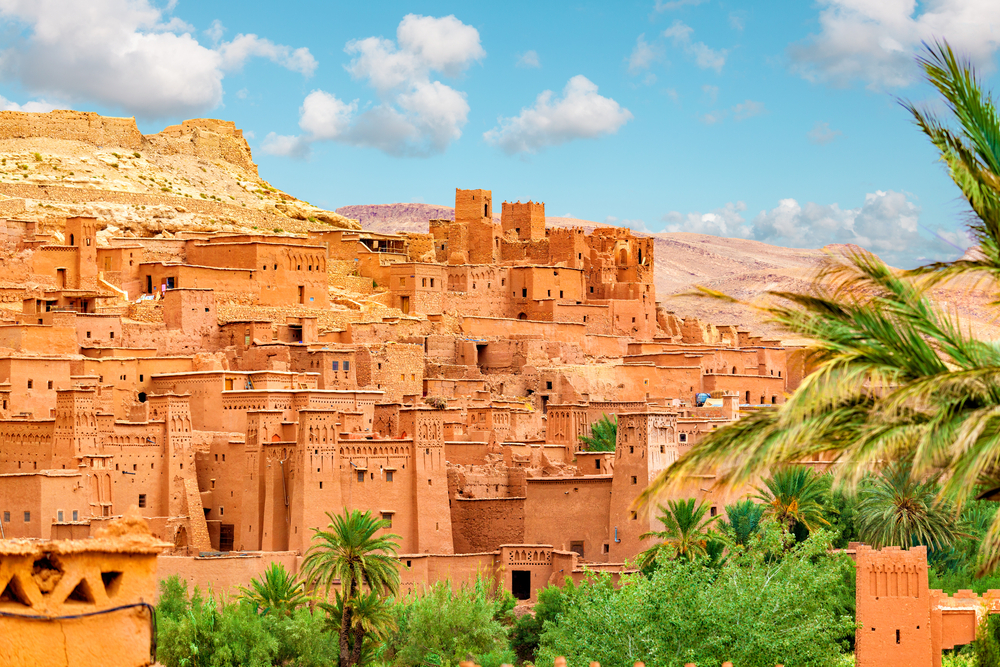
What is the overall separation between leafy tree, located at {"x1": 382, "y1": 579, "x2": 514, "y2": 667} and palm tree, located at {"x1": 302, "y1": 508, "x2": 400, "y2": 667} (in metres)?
0.79

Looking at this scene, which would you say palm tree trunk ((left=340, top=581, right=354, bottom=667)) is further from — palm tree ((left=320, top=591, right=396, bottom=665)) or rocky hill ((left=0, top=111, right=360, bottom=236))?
rocky hill ((left=0, top=111, right=360, bottom=236))

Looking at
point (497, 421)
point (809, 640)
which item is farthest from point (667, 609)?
point (497, 421)

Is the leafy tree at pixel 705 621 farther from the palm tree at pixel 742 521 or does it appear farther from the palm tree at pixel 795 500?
the palm tree at pixel 795 500

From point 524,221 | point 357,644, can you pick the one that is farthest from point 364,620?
point 524,221

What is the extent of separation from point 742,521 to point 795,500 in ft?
6.48

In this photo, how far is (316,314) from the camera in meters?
51.9

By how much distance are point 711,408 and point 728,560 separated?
14.2 m

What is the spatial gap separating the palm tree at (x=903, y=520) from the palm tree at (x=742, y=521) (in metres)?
2.88

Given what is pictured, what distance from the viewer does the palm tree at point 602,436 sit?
43656 millimetres

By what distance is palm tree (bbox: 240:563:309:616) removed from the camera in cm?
3391

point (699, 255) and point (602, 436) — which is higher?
point (699, 255)

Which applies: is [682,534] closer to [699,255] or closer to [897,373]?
[897,373]

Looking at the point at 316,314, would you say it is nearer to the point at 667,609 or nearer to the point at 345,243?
the point at 345,243

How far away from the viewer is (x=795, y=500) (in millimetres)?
39438
